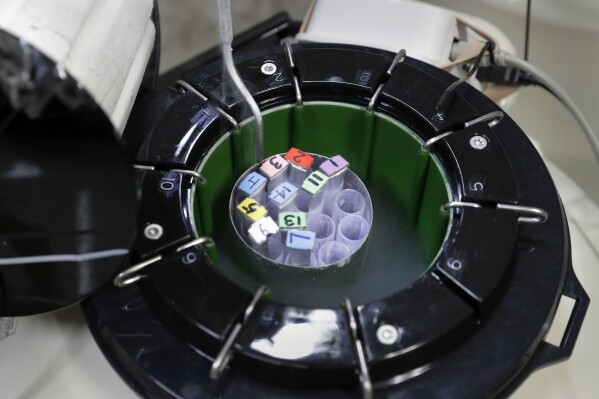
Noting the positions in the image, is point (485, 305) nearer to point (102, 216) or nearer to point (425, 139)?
point (425, 139)

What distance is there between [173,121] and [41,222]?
0.16m

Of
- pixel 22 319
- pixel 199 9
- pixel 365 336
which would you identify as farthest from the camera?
pixel 199 9

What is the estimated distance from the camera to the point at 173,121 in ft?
2.12

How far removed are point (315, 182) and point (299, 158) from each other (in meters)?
0.04

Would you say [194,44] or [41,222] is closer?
[41,222]

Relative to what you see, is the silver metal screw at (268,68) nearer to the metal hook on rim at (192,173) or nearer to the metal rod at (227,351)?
the metal hook on rim at (192,173)

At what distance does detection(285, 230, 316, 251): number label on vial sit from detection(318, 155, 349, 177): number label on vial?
0.24ft

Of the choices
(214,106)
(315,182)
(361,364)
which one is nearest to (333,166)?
(315,182)

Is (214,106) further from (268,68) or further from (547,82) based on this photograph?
(547,82)

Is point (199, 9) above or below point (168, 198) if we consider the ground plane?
above

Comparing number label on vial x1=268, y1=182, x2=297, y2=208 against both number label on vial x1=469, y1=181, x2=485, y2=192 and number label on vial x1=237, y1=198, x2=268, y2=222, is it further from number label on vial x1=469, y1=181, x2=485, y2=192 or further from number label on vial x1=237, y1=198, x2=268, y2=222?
number label on vial x1=469, y1=181, x2=485, y2=192

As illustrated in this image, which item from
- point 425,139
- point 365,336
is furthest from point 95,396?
point 425,139

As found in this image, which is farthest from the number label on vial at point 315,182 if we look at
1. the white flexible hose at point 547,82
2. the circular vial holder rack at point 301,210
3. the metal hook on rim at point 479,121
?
the white flexible hose at point 547,82

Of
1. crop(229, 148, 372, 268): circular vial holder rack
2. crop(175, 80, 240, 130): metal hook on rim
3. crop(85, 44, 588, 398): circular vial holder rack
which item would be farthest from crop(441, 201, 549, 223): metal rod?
crop(175, 80, 240, 130): metal hook on rim
